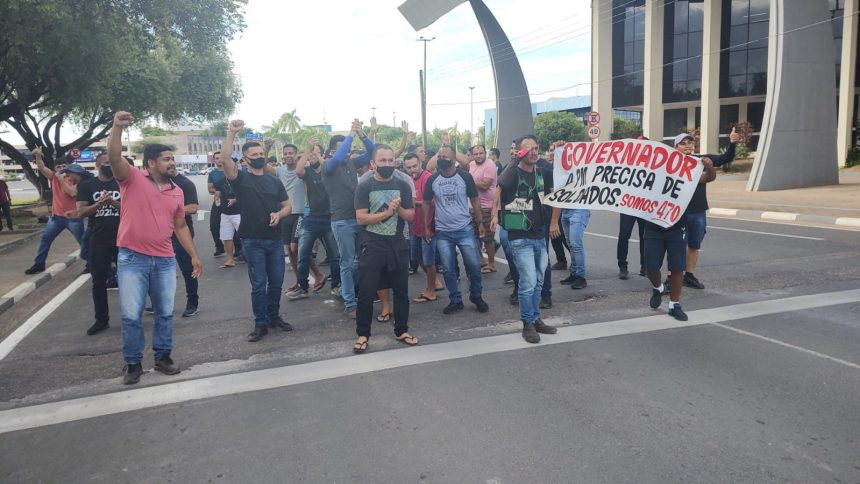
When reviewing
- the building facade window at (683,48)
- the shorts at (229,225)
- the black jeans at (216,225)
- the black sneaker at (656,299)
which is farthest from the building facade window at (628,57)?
the black sneaker at (656,299)

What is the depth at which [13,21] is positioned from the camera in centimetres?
1319

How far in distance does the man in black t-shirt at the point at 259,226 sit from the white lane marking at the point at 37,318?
2.37 metres

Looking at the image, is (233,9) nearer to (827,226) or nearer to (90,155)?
(827,226)

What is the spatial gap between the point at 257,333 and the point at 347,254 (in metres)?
1.34

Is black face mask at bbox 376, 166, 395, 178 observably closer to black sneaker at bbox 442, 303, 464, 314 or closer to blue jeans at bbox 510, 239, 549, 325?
blue jeans at bbox 510, 239, 549, 325

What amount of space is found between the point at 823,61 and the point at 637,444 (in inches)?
847

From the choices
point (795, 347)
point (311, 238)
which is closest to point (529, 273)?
point (795, 347)

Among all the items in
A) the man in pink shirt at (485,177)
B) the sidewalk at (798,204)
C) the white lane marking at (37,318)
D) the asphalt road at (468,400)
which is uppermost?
the man in pink shirt at (485,177)

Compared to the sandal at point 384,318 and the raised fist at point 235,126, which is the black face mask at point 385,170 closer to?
the raised fist at point 235,126

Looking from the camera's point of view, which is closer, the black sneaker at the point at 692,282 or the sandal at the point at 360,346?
the sandal at the point at 360,346

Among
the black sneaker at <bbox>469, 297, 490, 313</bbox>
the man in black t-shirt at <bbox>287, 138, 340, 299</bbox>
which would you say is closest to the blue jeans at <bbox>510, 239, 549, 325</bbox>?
the black sneaker at <bbox>469, 297, 490, 313</bbox>

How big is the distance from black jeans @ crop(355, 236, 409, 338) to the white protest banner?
67.9 inches

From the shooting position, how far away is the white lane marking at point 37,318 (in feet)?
19.2

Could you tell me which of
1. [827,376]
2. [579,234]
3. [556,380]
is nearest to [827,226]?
[579,234]
